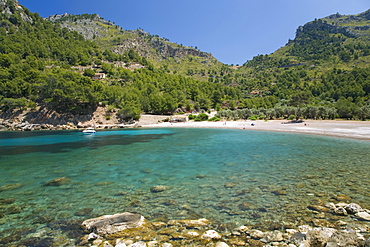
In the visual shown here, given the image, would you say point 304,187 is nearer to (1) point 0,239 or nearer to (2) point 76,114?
(1) point 0,239

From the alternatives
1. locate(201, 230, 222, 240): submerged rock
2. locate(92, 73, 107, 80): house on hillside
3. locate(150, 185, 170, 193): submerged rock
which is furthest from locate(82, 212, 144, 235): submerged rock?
locate(92, 73, 107, 80): house on hillside

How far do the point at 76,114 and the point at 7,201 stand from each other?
66.9m

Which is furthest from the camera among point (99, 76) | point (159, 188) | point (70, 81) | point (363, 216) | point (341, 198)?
point (99, 76)

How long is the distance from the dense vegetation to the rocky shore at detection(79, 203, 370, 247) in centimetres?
5733

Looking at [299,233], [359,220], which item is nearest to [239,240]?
[299,233]

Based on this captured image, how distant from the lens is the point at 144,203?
9.20m

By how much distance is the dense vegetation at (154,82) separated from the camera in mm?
67125

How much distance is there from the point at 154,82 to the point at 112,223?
105162mm

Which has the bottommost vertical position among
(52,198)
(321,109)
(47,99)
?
(52,198)

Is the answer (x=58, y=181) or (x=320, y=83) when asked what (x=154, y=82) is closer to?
(x=58, y=181)

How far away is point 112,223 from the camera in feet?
22.6

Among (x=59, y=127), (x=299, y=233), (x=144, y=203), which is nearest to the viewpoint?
(x=299, y=233)

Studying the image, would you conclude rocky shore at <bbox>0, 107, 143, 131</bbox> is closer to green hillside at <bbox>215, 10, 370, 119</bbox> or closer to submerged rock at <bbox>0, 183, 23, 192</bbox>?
green hillside at <bbox>215, 10, 370, 119</bbox>

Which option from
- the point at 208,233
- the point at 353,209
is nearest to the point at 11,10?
the point at 208,233
